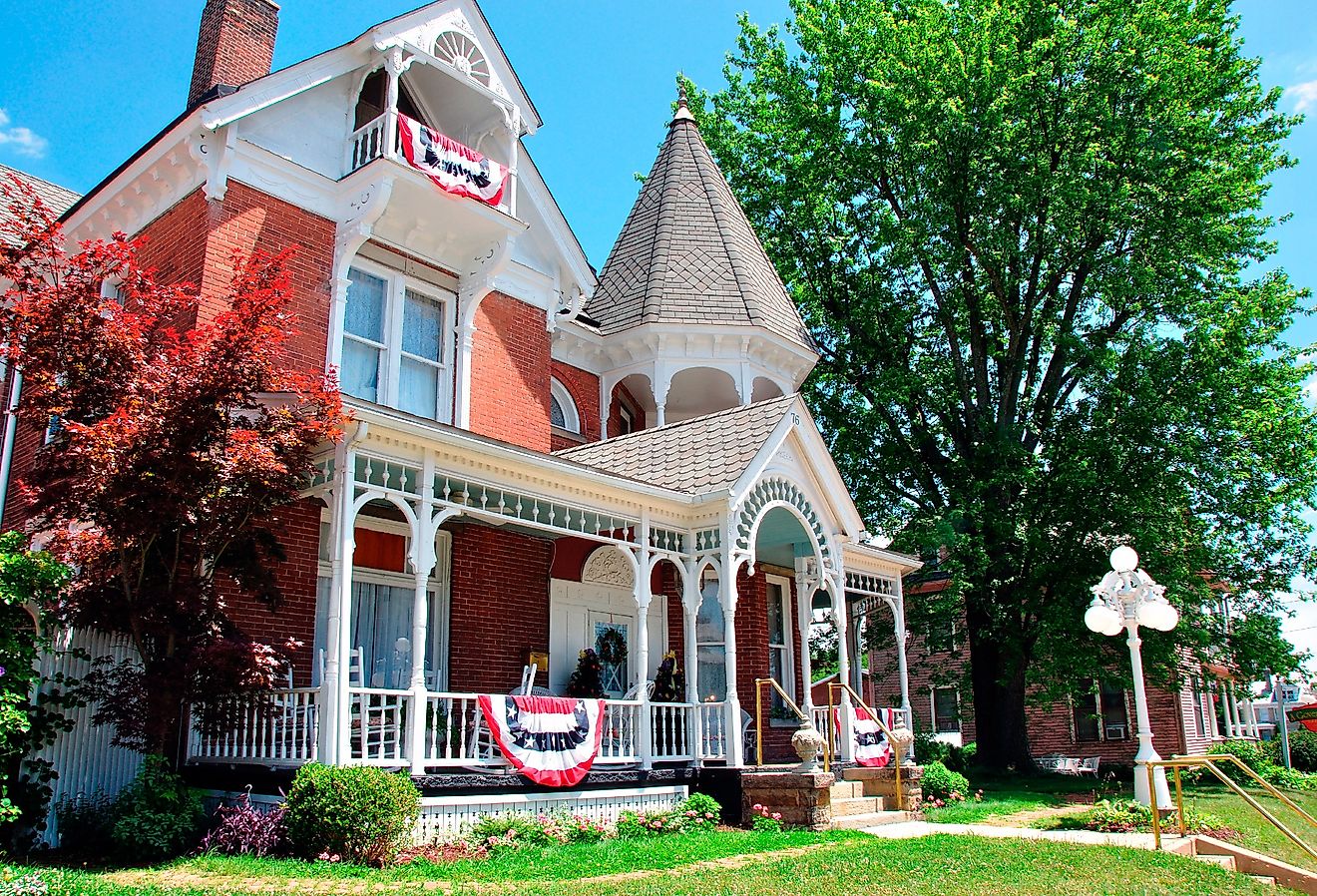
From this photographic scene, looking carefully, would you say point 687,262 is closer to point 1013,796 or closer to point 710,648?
point 710,648

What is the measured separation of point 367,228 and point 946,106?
14254 millimetres

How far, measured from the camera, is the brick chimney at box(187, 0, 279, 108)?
1723 cm

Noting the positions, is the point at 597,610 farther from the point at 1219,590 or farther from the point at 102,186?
the point at 1219,590

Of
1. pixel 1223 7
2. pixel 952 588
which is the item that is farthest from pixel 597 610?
pixel 1223 7

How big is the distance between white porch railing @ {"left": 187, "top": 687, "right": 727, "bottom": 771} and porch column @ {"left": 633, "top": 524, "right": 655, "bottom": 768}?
4.1 inches

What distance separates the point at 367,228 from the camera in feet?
49.4

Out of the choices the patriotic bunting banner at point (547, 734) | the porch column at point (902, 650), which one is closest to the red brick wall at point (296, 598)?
the patriotic bunting banner at point (547, 734)

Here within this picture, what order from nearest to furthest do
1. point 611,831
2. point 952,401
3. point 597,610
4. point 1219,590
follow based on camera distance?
point 611,831
point 597,610
point 1219,590
point 952,401

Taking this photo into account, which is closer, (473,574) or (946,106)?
(473,574)

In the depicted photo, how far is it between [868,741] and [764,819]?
3.54m

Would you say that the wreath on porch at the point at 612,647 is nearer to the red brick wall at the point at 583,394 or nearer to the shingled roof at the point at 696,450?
the shingled roof at the point at 696,450

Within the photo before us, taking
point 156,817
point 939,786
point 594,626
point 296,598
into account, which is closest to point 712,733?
point 594,626

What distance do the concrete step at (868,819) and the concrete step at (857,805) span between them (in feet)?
0.22

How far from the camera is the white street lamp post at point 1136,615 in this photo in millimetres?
15469
